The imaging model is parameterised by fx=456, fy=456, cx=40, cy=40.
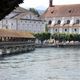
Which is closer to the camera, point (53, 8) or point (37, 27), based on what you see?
point (37, 27)

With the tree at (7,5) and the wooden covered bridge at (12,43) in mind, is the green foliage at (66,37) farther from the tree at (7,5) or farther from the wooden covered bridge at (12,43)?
the tree at (7,5)

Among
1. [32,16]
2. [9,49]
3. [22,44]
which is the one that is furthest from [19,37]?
Answer: [32,16]

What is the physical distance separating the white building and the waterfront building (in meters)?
12.5

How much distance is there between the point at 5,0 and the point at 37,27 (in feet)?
434

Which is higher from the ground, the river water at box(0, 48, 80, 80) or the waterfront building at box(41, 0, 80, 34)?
the waterfront building at box(41, 0, 80, 34)

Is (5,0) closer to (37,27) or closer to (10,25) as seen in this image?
(10,25)

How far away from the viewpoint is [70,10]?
523ft

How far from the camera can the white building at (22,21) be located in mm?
128500

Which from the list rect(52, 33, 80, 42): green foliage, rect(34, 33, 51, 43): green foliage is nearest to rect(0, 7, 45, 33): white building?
rect(34, 33, 51, 43): green foliage

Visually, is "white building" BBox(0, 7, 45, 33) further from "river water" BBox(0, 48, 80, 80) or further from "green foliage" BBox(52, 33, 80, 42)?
"river water" BBox(0, 48, 80, 80)

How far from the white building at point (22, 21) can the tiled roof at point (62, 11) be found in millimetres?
17327

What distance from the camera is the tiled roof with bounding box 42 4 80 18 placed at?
522 feet

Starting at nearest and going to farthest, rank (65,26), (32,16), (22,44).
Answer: (22,44)
(32,16)
(65,26)

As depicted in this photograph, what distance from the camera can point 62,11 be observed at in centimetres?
16188
